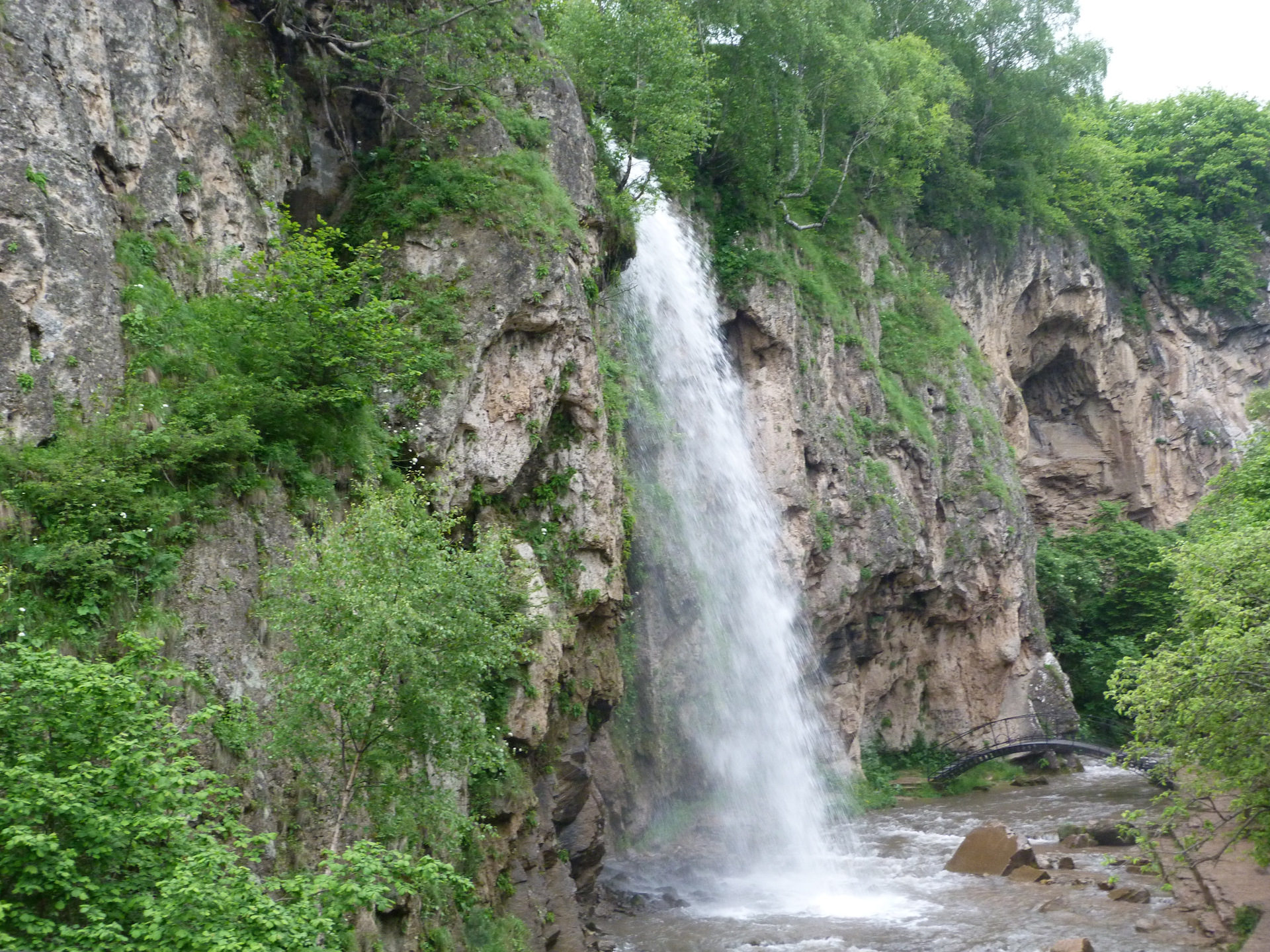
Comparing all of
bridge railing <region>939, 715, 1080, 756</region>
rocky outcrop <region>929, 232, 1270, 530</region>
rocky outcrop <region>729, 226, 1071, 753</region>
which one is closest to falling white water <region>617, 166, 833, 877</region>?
rocky outcrop <region>729, 226, 1071, 753</region>

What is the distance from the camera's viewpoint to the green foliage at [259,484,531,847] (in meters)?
8.29

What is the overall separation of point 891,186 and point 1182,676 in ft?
81.3

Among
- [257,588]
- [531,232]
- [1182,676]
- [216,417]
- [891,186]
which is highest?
[891,186]

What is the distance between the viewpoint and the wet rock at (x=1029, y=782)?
2919cm

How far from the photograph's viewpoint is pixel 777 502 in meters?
26.2

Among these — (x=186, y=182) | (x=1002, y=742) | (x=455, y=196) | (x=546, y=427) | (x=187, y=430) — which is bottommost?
(x=1002, y=742)

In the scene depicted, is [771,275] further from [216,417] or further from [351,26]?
[216,417]

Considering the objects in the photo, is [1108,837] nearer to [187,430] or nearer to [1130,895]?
[1130,895]

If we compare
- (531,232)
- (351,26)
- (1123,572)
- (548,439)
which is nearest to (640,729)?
(548,439)

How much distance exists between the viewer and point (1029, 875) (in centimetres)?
1934

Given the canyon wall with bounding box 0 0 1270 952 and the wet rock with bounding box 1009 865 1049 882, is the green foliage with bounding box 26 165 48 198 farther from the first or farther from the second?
the wet rock with bounding box 1009 865 1049 882

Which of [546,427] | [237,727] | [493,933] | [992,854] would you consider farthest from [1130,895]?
[237,727]

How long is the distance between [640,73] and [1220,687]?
57.5 ft

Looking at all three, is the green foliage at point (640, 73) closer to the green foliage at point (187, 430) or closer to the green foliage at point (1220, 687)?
the green foliage at point (187, 430)
